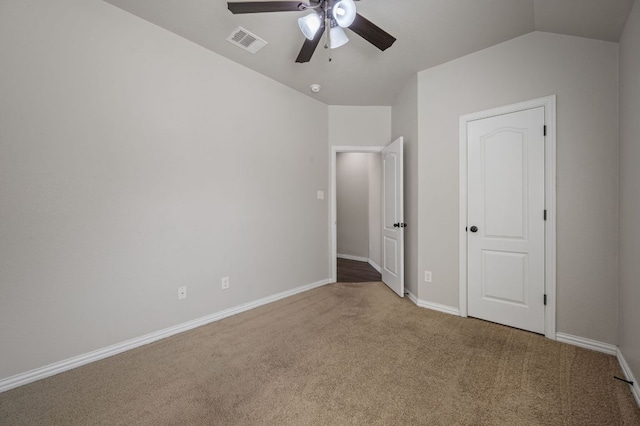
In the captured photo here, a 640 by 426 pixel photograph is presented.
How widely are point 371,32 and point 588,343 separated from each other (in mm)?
2934

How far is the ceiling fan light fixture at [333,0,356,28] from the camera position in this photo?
5.50ft

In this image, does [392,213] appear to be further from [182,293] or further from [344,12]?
[182,293]

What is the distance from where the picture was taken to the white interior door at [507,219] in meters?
2.42

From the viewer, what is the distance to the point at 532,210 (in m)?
2.44

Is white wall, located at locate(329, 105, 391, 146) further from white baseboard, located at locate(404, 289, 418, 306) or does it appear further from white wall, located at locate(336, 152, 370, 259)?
white baseboard, located at locate(404, 289, 418, 306)

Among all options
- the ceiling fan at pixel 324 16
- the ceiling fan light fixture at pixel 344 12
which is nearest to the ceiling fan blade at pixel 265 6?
the ceiling fan at pixel 324 16

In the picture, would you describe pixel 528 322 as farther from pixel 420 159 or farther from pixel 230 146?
pixel 230 146

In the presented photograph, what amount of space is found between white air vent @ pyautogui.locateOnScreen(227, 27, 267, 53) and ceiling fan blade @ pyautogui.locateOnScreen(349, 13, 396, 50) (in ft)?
3.51

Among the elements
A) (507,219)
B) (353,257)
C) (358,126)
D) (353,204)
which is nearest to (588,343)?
(507,219)

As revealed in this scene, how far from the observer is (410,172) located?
3.39 m

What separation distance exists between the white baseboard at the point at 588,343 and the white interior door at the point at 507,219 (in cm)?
14

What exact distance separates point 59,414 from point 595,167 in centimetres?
399

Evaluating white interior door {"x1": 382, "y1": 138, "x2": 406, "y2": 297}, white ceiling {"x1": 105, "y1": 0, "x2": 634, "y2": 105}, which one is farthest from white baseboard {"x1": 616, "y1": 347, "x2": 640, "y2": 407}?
white ceiling {"x1": 105, "y1": 0, "x2": 634, "y2": 105}

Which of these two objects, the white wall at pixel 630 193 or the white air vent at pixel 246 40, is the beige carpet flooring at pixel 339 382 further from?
the white air vent at pixel 246 40
